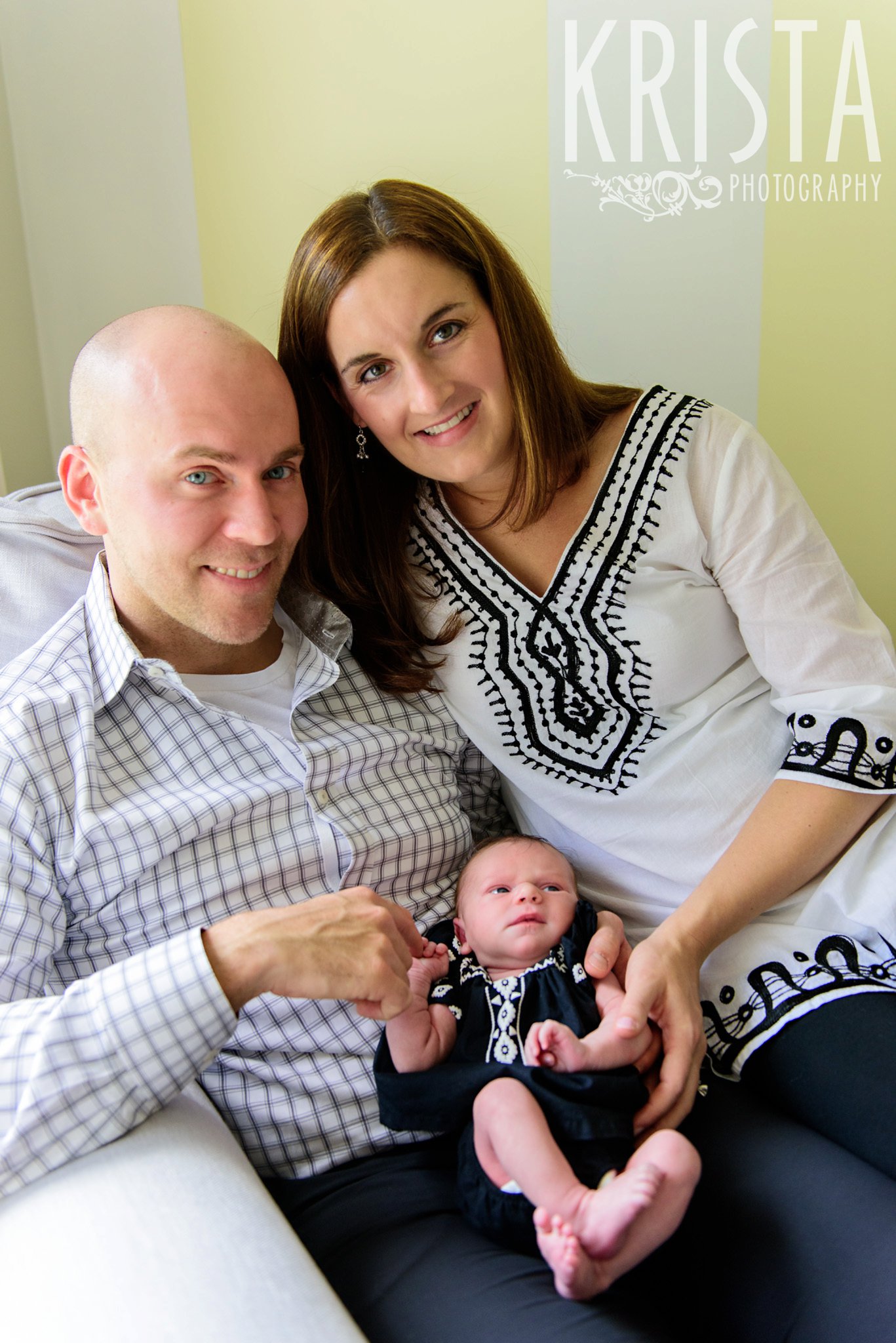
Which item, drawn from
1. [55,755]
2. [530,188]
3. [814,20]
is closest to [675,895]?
[55,755]

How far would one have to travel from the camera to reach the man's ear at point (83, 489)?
1.41 metres

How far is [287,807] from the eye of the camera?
55.0 inches

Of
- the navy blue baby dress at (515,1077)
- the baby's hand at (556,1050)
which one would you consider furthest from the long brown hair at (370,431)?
the baby's hand at (556,1050)

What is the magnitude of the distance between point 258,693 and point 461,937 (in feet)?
1.41

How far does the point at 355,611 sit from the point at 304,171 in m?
0.97

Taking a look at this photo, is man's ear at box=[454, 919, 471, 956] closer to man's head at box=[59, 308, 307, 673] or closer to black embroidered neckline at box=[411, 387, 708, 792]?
black embroidered neckline at box=[411, 387, 708, 792]

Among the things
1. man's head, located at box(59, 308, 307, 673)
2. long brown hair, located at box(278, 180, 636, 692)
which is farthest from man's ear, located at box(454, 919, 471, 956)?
man's head, located at box(59, 308, 307, 673)

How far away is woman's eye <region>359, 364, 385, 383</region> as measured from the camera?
1499 mm

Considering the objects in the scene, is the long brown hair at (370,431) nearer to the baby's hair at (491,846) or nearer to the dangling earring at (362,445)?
the dangling earring at (362,445)

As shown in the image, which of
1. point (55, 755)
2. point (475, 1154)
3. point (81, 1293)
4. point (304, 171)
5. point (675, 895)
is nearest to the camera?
point (81, 1293)

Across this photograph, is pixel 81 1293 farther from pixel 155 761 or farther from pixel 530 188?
pixel 530 188

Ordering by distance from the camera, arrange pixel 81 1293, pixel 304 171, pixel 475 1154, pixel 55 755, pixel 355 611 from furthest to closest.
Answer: pixel 304 171 → pixel 355 611 → pixel 55 755 → pixel 475 1154 → pixel 81 1293

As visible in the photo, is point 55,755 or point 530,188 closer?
point 55,755

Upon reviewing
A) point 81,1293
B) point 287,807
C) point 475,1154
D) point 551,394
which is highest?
point 551,394
